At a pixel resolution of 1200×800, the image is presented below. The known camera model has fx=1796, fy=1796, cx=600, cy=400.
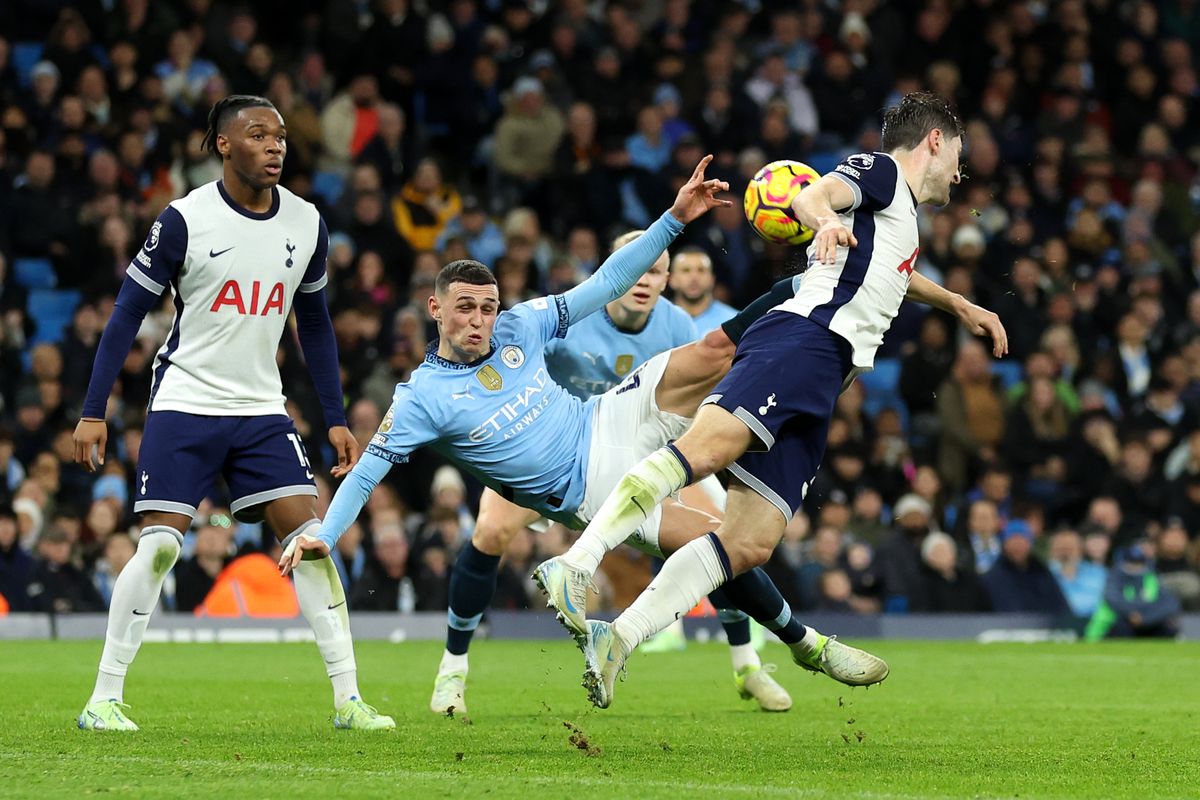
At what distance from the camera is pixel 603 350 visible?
31.5 feet

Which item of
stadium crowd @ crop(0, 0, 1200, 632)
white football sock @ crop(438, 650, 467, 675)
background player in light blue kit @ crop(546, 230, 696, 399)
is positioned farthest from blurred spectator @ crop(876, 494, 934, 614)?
white football sock @ crop(438, 650, 467, 675)

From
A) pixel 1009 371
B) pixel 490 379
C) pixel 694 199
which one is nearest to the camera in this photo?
pixel 694 199

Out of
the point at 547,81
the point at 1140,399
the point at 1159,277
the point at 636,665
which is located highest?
the point at 547,81

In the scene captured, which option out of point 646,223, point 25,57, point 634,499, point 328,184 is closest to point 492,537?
point 634,499

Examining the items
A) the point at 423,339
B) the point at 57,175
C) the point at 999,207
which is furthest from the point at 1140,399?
the point at 57,175

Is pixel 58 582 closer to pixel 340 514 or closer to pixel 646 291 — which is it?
pixel 646 291

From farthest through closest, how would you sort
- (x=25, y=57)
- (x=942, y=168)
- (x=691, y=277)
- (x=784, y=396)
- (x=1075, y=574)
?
(x=25, y=57), (x=1075, y=574), (x=691, y=277), (x=942, y=168), (x=784, y=396)

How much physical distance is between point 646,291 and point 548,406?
4.90 feet

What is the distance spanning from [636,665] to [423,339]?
541cm

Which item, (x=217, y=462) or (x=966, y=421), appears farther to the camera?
(x=966, y=421)

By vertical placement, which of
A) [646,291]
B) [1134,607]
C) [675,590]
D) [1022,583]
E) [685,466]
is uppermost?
[646,291]

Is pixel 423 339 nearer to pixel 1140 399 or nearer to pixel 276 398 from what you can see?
pixel 1140 399

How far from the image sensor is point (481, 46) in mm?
20234

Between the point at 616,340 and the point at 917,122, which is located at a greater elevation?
the point at 917,122
